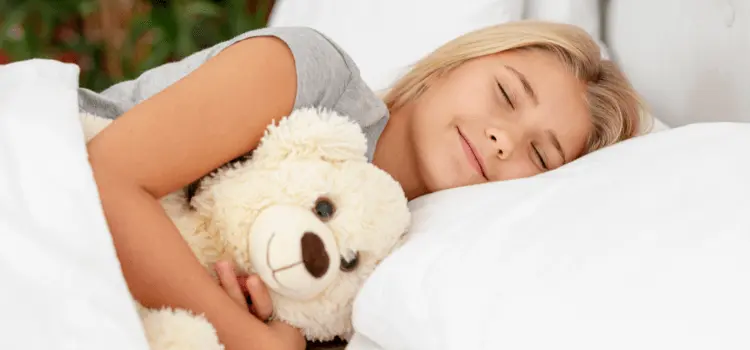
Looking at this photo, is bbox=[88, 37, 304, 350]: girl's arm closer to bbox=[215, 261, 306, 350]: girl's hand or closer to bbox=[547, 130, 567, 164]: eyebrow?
bbox=[215, 261, 306, 350]: girl's hand

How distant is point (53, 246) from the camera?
0.65 m

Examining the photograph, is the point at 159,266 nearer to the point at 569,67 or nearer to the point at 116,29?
the point at 569,67

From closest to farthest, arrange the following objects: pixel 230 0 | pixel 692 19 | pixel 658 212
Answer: pixel 658 212 → pixel 692 19 → pixel 230 0

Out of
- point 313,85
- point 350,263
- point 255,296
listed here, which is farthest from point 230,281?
point 313,85

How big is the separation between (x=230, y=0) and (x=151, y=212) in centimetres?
127

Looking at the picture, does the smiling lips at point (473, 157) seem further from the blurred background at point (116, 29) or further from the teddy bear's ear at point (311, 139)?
the blurred background at point (116, 29)

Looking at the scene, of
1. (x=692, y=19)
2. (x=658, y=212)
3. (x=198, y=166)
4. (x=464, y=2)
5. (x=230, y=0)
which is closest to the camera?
(x=658, y=212)

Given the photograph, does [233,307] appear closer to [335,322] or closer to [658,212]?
[335,322]

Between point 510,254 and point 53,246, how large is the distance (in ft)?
1.38

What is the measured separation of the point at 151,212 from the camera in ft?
2.47

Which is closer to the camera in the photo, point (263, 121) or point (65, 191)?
point (65, 191)

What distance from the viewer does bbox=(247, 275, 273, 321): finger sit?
76 cm

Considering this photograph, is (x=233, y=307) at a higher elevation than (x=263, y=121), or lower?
lower

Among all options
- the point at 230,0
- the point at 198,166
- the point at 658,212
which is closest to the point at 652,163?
the point at 658,212
